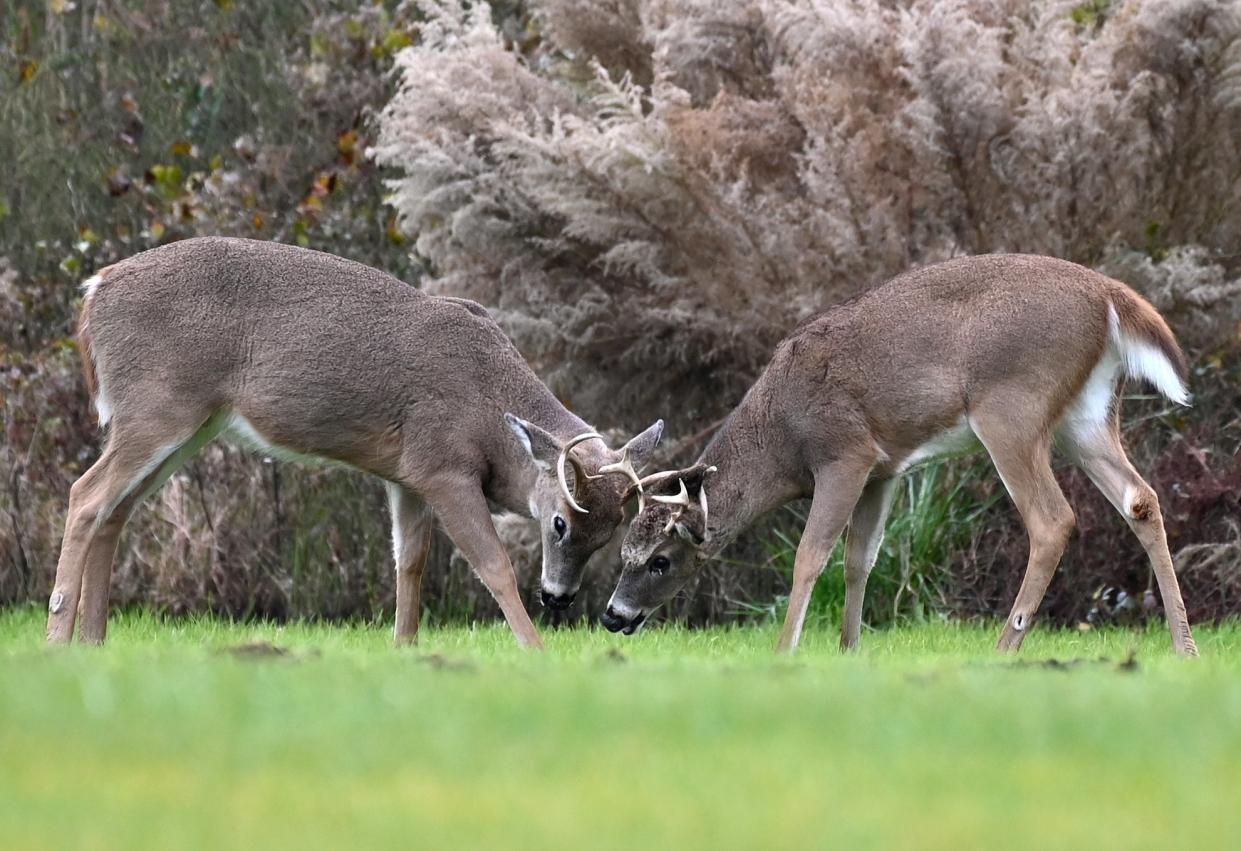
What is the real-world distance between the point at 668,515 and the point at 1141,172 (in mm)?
3808

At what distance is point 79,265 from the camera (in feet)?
44.4

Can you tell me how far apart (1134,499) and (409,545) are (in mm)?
Answer: 3449

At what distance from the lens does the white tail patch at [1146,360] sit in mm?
8898

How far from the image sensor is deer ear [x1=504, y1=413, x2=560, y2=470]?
352 inches

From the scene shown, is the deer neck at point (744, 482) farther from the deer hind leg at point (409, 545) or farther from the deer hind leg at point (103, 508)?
the deer hind leg at point (103, 508)

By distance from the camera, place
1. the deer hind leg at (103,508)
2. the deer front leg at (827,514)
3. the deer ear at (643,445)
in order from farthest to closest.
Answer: the deer ear at (643,445) < the deer front leg at (827,514) < the deer hind leg at (103,508)

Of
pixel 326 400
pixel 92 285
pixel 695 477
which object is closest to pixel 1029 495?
pixel 695 477

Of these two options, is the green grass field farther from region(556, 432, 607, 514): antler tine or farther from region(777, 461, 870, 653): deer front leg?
region(777, 461, 870, 653): deer front leg

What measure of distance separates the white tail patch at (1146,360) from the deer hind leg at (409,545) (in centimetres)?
333

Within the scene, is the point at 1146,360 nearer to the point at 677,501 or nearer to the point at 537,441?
the point at 677,501

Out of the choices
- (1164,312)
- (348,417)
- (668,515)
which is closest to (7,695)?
(348,417)

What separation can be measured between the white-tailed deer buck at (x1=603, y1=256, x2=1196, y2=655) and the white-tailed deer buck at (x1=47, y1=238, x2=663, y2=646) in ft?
1.81

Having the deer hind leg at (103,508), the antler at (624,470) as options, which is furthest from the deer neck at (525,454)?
the deer hind leg at (103,508)

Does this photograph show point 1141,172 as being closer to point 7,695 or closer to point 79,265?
point 79,265
